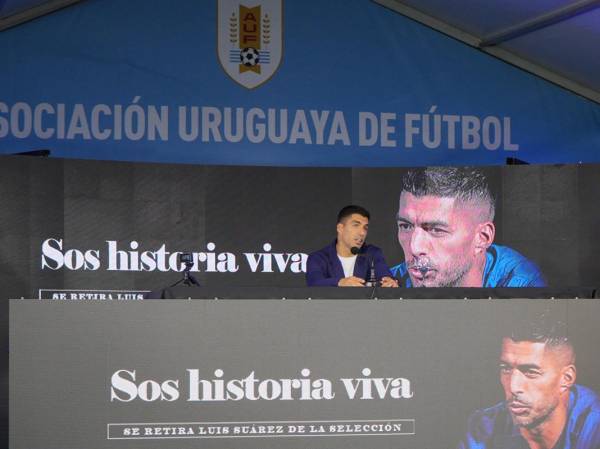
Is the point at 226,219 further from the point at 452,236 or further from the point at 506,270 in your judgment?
A: the point at 506,270

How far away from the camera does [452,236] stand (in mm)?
9039

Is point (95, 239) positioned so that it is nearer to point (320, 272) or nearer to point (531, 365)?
point (320, 272)

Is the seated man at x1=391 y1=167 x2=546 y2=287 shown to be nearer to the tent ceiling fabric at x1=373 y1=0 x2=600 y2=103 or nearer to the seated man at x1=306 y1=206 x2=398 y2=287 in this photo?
the seated man at x1=306 y1=206 x2=398 y2=287

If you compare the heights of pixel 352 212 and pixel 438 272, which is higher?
pixel 352 212

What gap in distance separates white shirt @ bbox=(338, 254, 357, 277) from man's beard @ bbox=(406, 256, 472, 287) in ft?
4.72

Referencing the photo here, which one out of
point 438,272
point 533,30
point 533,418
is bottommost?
point 533,418

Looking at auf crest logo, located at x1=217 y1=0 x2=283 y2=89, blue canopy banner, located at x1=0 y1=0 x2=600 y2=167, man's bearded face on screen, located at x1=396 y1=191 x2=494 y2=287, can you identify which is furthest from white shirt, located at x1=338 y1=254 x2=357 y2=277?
auf crest logo, located at x1=217 y1=0 x2=283 y2=89

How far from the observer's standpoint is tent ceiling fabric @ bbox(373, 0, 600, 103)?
8.77 metres

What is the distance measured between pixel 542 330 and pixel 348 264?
3.11 metres

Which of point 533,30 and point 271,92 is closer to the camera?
point 533,30

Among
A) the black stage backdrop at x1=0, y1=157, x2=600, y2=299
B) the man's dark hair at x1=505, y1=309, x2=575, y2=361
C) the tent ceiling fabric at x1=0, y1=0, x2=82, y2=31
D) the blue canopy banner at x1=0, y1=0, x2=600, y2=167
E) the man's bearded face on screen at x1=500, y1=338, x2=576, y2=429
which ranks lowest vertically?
the man's bearded face on screen at x1=500, y1=338, x2=576, y2=429

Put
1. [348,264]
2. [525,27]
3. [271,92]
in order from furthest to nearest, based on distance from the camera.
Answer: [271,92]
[525,27]
[348,264]

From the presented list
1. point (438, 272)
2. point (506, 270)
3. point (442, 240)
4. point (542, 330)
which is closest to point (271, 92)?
point (442, 240)

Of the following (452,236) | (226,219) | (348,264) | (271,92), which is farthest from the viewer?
(271,92)
